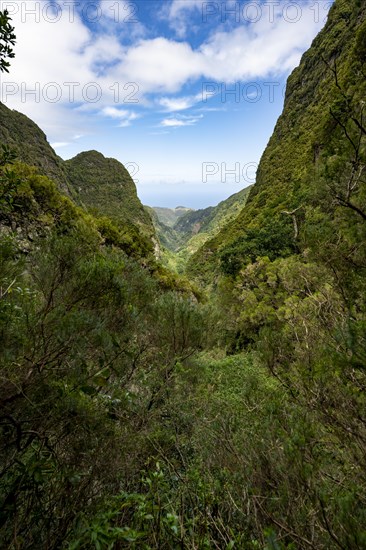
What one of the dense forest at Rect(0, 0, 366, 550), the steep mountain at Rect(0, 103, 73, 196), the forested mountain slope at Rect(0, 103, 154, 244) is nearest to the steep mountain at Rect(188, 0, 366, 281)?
the dense forest at Rect(0, 0, 366, 550)

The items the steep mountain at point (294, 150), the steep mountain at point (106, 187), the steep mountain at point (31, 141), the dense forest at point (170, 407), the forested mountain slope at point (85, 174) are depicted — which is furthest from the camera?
the steep mountain at point (106, 187)

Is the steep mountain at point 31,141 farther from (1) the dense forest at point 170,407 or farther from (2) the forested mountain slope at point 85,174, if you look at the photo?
(1) the dense forest at point 170,407

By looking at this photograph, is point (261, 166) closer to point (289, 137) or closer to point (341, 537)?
point (289, 137)

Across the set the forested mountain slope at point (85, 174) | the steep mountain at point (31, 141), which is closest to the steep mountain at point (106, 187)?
the forested mountain slope at point (85, 174)

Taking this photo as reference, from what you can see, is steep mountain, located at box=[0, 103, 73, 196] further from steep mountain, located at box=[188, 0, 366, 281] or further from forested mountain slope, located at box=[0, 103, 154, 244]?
steep mountain, located at box=[188, 0, 366, 281]

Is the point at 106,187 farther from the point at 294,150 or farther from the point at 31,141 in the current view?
the point at 294,150

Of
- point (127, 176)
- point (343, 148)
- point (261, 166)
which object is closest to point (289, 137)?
point (261, 166)
